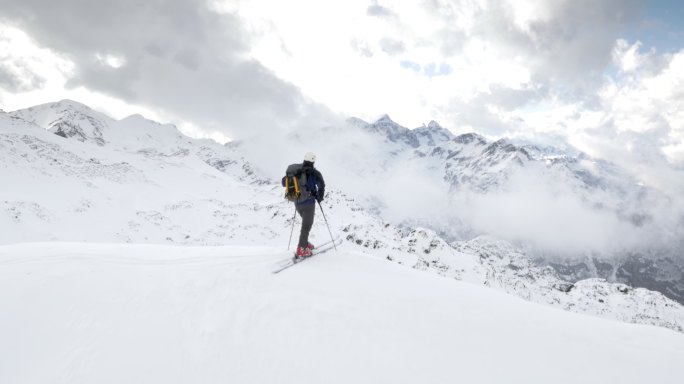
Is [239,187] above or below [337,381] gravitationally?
above

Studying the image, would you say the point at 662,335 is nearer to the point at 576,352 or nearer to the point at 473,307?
the point at 576,352

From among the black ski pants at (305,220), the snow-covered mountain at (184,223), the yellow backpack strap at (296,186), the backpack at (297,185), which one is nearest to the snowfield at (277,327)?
the black ski pants at (305,220)

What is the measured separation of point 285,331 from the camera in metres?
7.20

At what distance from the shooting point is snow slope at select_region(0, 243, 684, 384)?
630 cm

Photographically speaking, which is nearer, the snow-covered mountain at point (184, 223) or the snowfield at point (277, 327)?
the snowfield at point (277, 327)

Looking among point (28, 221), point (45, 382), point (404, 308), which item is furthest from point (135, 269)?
point (28, 221)

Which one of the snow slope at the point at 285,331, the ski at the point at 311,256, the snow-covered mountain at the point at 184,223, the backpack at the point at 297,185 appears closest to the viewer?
the snow slope at the point at 285,331

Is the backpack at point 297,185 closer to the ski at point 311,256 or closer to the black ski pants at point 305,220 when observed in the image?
the black ski pants at point 305,220

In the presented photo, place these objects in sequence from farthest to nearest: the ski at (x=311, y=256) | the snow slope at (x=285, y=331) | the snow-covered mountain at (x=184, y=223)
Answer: the snow-covered mountain at (x=184, y=223) < the ski at (x=311, y=256) < the snow slope at (x=285, y=331)

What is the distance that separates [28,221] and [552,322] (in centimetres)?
8381

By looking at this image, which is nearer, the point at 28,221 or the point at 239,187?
the point at 28,221

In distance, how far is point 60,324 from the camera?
7.38 meters

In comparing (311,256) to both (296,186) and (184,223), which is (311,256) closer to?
(296,186)

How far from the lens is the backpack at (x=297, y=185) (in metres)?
11.1
